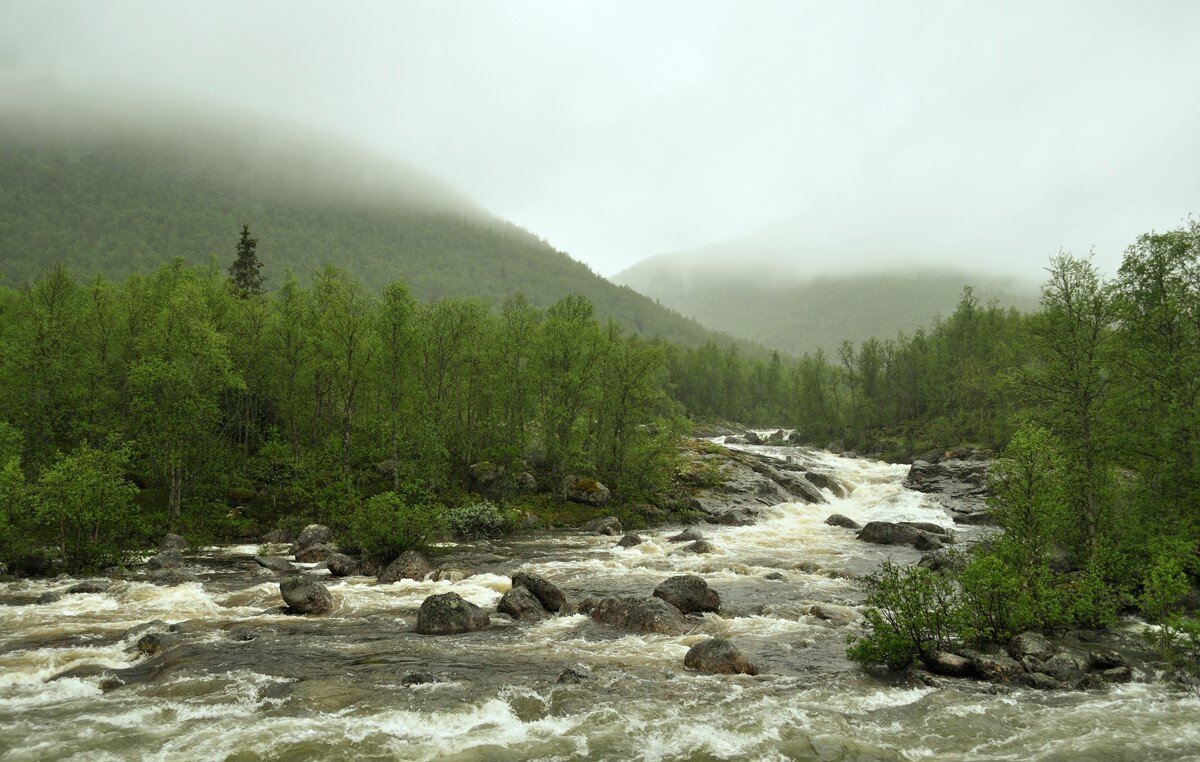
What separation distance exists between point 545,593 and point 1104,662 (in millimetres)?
19149

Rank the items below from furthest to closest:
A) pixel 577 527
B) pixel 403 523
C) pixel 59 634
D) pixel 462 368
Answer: pixel 462 368
pixel 577 527
pixel 403 523
pixel 59 634

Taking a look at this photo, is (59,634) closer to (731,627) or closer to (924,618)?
(731,627)

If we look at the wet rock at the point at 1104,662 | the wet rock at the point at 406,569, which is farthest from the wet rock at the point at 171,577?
the wet rock at the point at 1104,662

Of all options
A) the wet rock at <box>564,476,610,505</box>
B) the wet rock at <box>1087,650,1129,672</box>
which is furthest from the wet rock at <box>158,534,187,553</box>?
the wet rock at <box>1087,650,1129,672</box>

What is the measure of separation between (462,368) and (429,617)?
3654 cm

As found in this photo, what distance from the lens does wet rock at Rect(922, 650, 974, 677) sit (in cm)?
1778

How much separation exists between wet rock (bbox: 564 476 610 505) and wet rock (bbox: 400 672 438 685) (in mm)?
36284

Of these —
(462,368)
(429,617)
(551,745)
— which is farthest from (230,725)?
(462,368)

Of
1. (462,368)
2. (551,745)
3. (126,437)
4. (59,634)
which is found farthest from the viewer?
(462,368)

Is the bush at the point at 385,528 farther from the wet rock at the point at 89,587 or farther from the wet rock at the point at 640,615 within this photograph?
the wet rock at the point at 640,615

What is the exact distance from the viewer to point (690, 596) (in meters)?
26.0

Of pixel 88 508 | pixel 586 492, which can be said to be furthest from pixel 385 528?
pixel 586 492

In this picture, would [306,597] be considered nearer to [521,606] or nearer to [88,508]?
[521,606]

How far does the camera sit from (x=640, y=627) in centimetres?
2339
